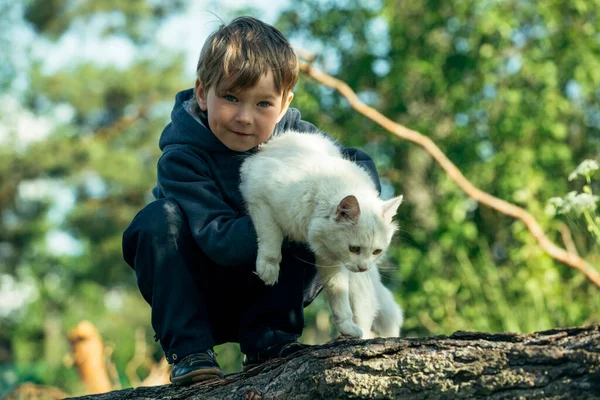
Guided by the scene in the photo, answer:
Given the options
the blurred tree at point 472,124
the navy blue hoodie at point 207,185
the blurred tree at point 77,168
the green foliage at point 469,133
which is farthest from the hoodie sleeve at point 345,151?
the blurred tree at point 77,168

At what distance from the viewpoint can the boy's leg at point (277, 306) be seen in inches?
Result: 111

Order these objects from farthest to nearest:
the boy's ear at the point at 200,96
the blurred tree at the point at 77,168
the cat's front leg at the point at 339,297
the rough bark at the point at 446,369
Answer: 1. the blurred tree at the point at 77,168
2. the boy's ear at the point at 200,96
3. the cat's front leg at the point at 339,297
4. the rough bark at the point at 446,369

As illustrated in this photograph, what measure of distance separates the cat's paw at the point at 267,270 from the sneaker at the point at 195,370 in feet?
1.13

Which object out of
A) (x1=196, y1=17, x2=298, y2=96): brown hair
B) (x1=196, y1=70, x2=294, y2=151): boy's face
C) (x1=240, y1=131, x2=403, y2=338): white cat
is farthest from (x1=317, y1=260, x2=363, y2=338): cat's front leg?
(x1=196, y1=17, x2=298, y2=96): brown hair

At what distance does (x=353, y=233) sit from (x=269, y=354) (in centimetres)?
58

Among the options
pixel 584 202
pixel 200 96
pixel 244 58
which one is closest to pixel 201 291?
pixel 200 96

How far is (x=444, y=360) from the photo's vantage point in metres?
2.12

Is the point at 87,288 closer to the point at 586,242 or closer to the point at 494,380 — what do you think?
the point at 586,242

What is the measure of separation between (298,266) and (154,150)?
1878cm

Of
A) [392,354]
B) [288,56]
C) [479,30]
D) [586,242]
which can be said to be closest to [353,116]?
[479,30]

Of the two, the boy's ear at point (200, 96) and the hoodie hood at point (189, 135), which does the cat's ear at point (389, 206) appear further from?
the boy's ear at point (200, 96)

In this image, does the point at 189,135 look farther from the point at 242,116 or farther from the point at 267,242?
the point at 267,242

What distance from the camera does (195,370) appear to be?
2.56 meters

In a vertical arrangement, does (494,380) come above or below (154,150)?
below
